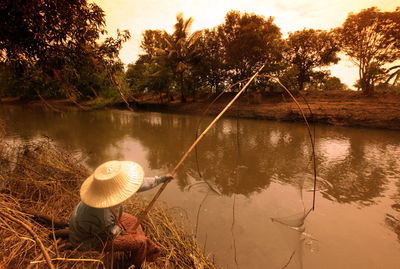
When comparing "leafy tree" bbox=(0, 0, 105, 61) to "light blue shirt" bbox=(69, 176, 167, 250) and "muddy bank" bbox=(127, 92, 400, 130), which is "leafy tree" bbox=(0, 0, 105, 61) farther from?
"muddy bank" bbox=(127, 92, 400, 130)

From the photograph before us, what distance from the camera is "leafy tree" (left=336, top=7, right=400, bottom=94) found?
11.0m

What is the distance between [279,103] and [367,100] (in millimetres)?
4643

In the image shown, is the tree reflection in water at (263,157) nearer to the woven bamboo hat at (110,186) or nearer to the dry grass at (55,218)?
the dry grass at (55,218)

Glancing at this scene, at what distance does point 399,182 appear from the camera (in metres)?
4.14

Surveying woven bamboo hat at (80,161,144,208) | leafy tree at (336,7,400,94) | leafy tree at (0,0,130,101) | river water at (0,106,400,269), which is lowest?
river water at (0,106,400,269)

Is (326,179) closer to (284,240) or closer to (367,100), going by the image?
(284,240)

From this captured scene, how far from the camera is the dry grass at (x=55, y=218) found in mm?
1379

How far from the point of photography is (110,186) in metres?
1.37

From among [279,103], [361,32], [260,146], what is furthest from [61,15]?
[361,32]

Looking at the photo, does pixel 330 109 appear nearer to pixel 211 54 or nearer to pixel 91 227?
pixel 211 54

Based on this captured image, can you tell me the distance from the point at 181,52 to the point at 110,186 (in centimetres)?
1553

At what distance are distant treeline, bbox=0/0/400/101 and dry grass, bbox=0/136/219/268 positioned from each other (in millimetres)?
1333

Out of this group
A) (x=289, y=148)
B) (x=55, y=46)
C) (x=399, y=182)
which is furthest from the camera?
(x=289, y=148)

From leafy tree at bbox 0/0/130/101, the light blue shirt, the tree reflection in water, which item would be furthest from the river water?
leafy tree at bbox 0/0/130/101
